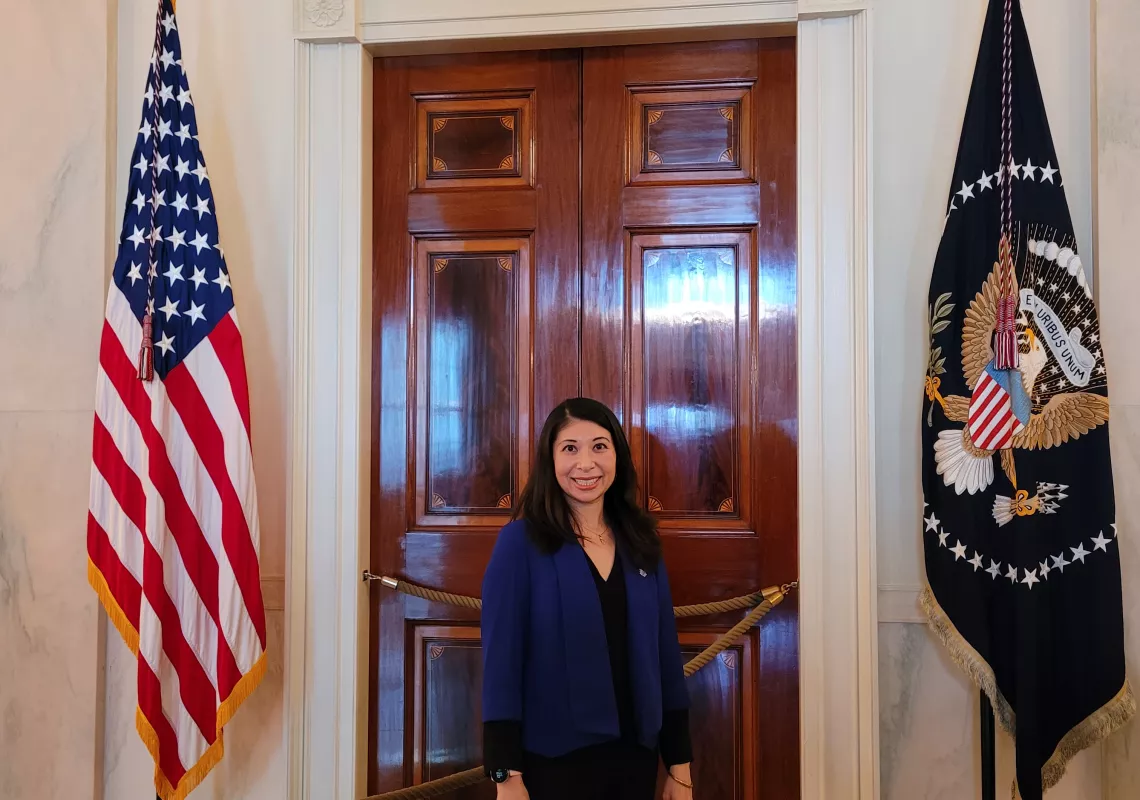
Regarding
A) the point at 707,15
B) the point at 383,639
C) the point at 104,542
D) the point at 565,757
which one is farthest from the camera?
the point at 383,639

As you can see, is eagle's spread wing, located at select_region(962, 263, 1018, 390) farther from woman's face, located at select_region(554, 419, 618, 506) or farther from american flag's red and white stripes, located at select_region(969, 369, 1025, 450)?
woman's face, located at select_region(554, 419, 618, 506)

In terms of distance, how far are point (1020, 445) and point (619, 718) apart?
1.47 m

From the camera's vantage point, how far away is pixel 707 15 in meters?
2.88

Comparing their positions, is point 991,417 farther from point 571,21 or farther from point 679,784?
point 571,21

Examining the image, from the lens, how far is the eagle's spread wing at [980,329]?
261cm

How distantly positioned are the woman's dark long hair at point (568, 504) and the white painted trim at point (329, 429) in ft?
3.30

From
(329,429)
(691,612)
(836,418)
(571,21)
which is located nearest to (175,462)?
(329,429)

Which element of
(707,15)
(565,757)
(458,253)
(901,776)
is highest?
(707,15)

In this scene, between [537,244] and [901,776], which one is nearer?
[901,776]

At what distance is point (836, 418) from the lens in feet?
9.14

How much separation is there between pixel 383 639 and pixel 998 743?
208 centimetres

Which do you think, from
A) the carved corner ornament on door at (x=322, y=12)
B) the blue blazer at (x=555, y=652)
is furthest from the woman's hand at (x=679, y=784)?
the carved corner ornament on door at (x=322, y=12)

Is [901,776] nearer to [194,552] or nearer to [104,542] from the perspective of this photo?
[194,552]

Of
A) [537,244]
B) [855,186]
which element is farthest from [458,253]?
[855,186]
